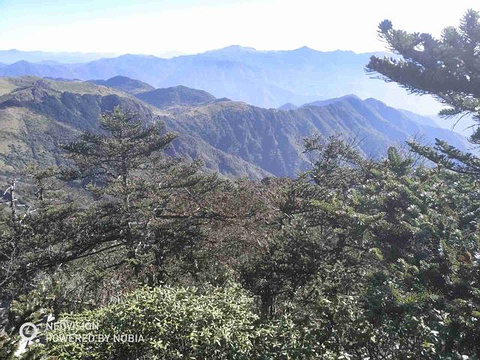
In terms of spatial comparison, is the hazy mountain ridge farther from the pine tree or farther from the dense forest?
the pine tree

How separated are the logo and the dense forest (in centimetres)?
13

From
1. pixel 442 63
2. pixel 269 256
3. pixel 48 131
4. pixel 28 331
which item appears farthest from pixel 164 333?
pixel 48 131

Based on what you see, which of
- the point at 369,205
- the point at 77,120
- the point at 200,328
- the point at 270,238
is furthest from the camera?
the point at 77,120

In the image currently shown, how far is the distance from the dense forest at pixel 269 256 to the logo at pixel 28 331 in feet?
0.43

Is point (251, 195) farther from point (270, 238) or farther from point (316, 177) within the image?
point (270, 238)

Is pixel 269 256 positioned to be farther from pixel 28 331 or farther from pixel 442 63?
pixel 442 63

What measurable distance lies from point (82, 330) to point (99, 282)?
697cm

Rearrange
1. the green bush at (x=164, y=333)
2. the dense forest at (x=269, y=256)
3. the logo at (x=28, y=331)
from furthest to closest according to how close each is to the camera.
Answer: the logo at (x=28, y=331) < the dense forest at (x=269, y=256) < the green bush at (x=164, y=333)

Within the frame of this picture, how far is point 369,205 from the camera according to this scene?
10.8m

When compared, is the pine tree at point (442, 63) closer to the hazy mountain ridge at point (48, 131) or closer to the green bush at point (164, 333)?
the green bush at point (164, 333)

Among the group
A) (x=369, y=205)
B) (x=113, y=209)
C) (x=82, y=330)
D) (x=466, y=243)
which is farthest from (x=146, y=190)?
(x=466, y=243)

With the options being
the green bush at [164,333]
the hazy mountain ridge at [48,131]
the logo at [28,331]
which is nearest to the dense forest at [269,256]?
the green bush at [164,333]

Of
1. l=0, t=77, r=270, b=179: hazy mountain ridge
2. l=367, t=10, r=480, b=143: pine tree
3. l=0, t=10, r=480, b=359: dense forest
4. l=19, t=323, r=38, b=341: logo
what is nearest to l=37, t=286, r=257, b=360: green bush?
l=0, t=10, r=480, b=359: dense forest

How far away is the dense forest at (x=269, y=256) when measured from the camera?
5.91 m
